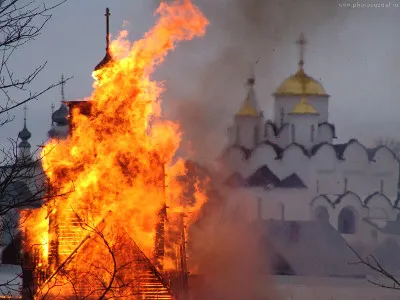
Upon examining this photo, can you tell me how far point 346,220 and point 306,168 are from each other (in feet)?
11.9

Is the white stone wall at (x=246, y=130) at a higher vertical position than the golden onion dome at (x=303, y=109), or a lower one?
lower

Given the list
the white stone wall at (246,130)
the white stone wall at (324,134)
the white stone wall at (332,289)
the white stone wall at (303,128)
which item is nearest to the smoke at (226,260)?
the white stone wall at (332,289)

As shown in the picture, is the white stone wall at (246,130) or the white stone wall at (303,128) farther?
the white stone wall at (246,130)

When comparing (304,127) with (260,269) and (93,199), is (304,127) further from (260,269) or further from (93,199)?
(93,199)

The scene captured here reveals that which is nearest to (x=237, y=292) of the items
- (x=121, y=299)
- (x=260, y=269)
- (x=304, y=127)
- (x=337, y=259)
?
(x=260, y=269)

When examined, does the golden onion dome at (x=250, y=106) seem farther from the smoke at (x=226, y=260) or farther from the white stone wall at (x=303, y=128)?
the smoke at (x=226, y=260)

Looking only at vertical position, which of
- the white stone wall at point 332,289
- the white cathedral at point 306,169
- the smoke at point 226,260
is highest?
the white cathedral at point 306,169

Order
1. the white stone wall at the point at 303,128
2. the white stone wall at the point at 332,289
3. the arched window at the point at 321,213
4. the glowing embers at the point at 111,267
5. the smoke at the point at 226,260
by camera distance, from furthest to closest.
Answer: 1. the white stone wall at the point at 303,128
2. the arched window at the point at 321,213
3. the white stone wall at the point at 332,289
4. the smoke at the point at 226,260
5. the glowing embers at the point at 111,267

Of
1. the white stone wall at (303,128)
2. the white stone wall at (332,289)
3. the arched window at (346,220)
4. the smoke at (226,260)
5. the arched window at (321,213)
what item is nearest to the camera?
the smoke at (226,260)

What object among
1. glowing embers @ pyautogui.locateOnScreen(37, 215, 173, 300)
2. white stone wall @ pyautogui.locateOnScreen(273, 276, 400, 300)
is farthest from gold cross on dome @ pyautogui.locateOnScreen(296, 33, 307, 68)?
glowing embers @ pyautogui.locateOnScreen(37, 215, 173, 300)

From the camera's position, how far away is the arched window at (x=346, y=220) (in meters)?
51.4

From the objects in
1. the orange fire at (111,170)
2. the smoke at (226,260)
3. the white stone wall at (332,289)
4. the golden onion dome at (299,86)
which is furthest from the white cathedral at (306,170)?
the orange fire at (111,170)

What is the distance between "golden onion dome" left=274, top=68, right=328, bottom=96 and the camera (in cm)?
5294

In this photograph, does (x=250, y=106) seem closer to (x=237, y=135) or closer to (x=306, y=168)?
(x=237, y=135)
